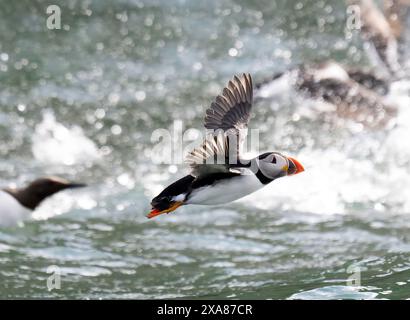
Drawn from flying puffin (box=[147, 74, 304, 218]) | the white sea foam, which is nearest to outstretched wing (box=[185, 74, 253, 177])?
flying puffin (box=[147, 74, 304, 218])

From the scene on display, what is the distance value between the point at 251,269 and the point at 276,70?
4.33 metres

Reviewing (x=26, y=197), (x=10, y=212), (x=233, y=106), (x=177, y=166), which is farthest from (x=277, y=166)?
(x=177, y=166)

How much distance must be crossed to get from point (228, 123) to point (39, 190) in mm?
3254

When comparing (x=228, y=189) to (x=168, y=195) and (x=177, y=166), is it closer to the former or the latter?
(x=168, y=195)

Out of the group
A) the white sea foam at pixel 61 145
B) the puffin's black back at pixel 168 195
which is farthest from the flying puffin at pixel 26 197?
the puffin's black back at pixel 168 195

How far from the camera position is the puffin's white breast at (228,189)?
5.62m

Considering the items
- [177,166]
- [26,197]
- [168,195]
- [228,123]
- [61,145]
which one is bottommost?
[168,195]

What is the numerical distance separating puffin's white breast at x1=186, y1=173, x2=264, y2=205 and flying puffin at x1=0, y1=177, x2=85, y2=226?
2672 millimetres

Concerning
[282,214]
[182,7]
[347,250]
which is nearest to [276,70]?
[182,7]

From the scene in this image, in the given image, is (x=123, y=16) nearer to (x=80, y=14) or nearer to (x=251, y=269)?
(x=80, y=14)

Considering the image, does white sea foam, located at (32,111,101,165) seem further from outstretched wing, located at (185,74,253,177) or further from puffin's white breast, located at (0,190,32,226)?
outstretched wing, located at (185,74,253,177)

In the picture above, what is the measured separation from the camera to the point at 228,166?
547 cm

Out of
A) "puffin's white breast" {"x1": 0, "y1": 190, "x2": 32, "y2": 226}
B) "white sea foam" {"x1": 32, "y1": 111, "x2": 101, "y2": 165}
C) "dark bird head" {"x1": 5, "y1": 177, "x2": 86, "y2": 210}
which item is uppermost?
"white sea foam" {"x1": 32, "y1": 111, "x2": 101, "y2": 165}

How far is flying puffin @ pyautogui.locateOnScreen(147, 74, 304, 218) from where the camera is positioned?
17.5 feet
